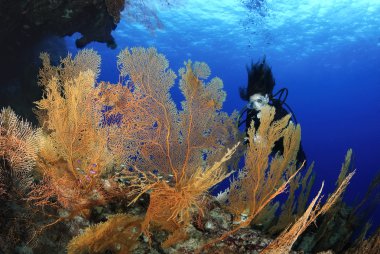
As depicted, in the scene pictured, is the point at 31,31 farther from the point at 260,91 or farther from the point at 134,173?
the point at 134,173

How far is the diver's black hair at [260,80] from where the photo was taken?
5672mm

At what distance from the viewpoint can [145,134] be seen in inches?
156

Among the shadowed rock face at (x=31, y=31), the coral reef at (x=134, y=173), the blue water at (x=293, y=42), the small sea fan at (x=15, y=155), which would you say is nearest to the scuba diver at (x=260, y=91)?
the coral reef at (x=134, y=173)

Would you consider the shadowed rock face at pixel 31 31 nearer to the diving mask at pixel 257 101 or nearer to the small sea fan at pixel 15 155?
the diving mask at pixel 257 101

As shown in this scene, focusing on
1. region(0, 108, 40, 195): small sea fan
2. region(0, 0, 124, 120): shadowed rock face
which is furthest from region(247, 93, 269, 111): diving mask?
region(0, 0, 124, 120): shadowed rock face

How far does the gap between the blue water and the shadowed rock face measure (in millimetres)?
1662

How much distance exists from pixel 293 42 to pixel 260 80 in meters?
31.5

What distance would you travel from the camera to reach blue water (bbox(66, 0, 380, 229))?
84.6ft

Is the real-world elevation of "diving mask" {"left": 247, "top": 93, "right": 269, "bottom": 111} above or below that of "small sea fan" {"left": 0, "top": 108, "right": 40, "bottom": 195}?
above

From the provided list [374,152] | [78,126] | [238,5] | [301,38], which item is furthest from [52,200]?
[374,152]

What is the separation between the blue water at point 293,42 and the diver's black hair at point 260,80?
551 centimetres

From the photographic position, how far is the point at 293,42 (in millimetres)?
33844

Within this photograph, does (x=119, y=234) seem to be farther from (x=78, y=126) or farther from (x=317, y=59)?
(x=317, y=59)

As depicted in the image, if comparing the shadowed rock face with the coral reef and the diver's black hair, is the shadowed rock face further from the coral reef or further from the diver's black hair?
the coral reef
